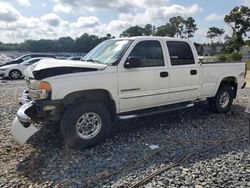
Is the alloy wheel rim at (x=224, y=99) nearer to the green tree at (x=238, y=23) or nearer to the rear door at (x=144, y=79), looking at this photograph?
the rear door at (x=144, y=79)

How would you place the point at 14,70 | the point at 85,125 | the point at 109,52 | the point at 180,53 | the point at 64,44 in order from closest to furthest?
the point at 85,125
the point at 109,52
the point at 180,53
the point at 14,70
the point at 64,44

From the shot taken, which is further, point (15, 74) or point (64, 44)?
point (64, 44)

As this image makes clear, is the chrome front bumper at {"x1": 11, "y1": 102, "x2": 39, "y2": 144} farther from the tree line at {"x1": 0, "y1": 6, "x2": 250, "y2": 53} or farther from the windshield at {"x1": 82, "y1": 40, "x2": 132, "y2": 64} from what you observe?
the tree line at {"x1": 0, "y1": 6, "x2": 250, "y2": 53}

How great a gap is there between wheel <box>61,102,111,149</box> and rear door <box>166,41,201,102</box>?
1837mm

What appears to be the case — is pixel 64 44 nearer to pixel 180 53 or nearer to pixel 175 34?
pixel 175 34

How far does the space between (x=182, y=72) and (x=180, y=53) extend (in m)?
0.45

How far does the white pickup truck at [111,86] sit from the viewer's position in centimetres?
472

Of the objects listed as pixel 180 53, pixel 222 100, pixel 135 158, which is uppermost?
pixel 180 53

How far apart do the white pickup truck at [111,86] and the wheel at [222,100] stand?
0.39 metres

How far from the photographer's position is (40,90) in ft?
15.2

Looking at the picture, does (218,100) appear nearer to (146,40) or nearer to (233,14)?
(146,40)

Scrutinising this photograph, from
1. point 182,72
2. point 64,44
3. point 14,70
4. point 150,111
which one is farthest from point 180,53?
point 64,44

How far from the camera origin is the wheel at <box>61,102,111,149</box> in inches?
189

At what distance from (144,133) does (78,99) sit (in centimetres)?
169
